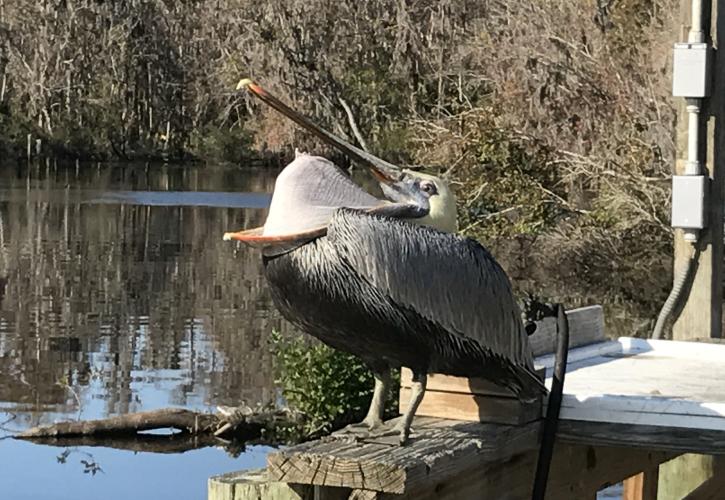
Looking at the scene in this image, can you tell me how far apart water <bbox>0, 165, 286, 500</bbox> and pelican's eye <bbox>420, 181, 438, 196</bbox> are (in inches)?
305

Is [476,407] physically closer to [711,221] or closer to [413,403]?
[413,403]

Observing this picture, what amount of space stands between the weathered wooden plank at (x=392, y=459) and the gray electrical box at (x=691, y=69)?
3418 millimetres

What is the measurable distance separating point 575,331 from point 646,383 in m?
0.64

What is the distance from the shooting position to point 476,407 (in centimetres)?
371

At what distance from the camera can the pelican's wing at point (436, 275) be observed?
338 centimetres

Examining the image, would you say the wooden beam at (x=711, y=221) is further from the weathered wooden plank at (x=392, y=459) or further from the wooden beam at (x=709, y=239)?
the weathered wooden plank at (x=392, y=459)

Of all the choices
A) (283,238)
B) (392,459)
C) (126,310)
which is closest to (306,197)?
(283,238)

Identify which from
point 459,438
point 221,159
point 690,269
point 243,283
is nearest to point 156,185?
point 221,159

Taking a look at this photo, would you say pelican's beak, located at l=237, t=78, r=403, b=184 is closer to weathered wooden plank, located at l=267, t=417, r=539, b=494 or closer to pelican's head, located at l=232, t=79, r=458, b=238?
pelican's head, located at l=232, t=79, r=458, b=238

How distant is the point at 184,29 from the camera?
165ft

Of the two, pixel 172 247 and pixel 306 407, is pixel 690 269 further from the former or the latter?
pixel 172 247

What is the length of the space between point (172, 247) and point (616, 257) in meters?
9.27

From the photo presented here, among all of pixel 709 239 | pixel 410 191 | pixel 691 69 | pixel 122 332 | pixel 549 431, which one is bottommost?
pixel 122 332

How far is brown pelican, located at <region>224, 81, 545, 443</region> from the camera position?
3.39m
